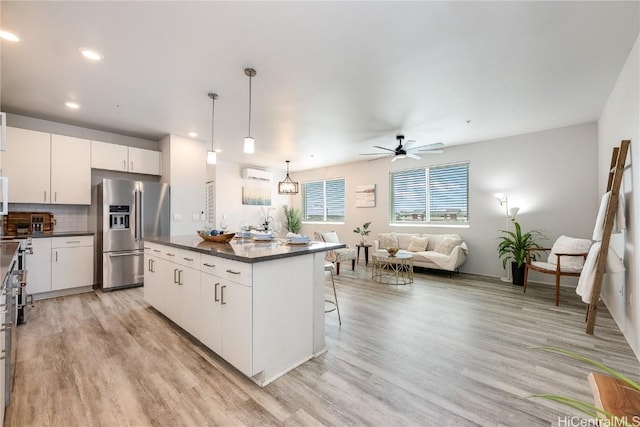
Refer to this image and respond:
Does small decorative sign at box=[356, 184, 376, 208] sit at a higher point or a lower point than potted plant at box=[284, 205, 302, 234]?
higher

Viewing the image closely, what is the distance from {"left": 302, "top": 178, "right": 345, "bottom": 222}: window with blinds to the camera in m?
7.99

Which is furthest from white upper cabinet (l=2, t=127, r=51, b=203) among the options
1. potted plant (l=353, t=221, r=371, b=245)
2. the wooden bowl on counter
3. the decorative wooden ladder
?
the decorative wooden ladder

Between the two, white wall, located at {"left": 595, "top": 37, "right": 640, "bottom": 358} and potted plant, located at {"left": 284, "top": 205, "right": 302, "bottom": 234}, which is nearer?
white wall, located at {"left": 595, "top": 37, "right": 640, "bottom": 358}

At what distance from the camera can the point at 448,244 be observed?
5461 millimetres

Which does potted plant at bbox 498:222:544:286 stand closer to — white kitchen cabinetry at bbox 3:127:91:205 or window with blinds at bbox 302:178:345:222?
window with blinds at bbox 302:178:345:222

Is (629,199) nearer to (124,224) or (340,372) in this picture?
(340,372)

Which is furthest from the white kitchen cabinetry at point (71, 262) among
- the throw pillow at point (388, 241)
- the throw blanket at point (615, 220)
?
the throw blanket at point (615, 220)

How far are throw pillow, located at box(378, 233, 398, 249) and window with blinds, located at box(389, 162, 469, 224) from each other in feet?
2.29

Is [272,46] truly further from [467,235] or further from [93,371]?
[467,235]

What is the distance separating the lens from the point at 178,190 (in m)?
5.01

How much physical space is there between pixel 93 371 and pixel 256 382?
4.36ft

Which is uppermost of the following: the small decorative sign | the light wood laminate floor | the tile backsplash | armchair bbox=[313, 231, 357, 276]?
the small decorative sign

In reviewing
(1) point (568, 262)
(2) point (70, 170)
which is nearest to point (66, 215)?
(2) point (70, 170)

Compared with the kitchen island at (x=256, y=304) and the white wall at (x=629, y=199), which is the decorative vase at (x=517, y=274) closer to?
the white wall at (x=629, y=199)
